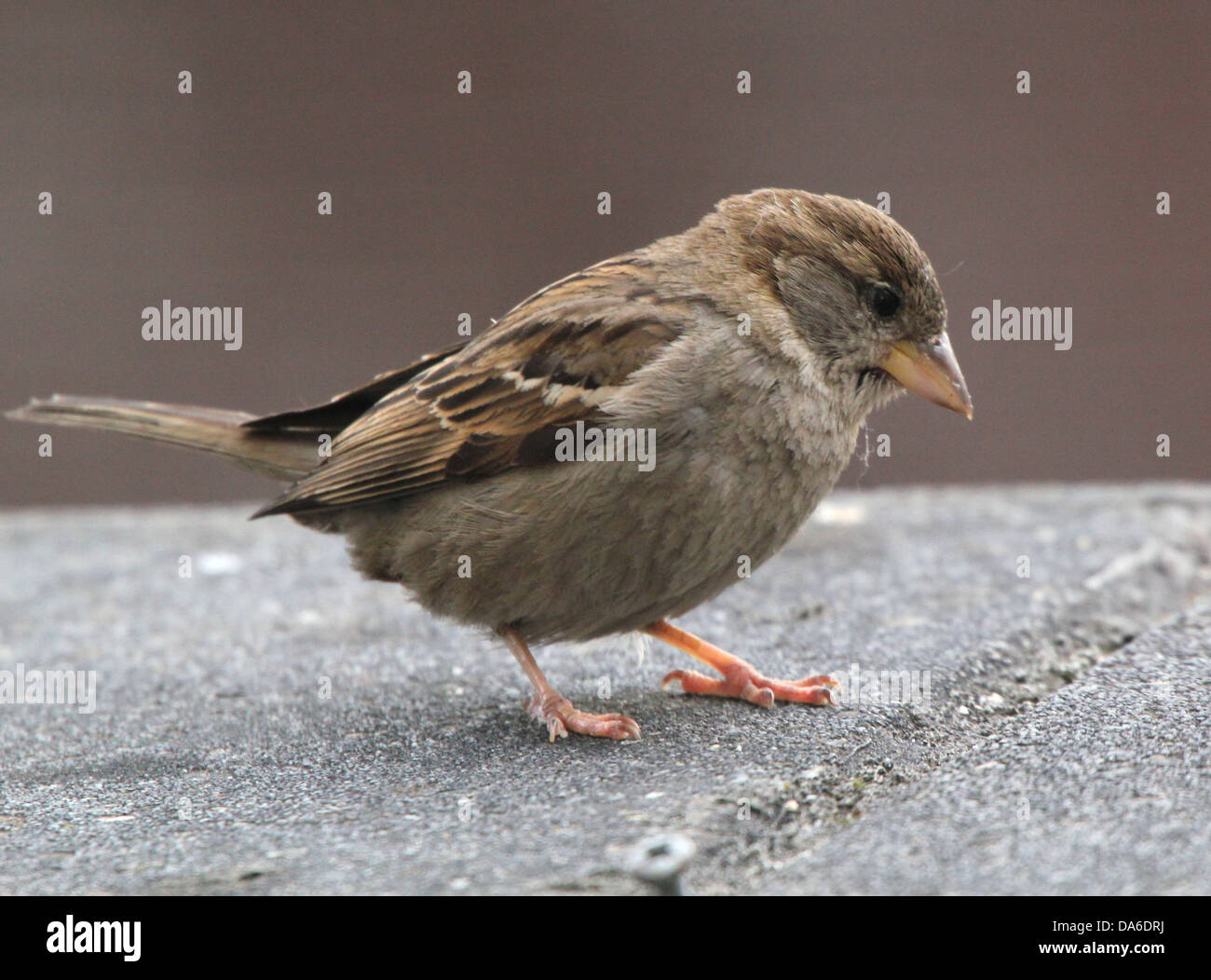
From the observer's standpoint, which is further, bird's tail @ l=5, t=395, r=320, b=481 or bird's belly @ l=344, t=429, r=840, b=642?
bird's tail @ l=5, t=395, r=320, b=481

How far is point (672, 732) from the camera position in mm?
3344

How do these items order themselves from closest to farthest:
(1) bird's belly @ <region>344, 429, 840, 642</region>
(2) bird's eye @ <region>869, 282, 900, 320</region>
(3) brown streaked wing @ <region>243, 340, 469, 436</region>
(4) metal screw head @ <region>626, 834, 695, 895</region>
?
(4) metal screw head @ <region>626, 834, 695, 895</region> → (1) bird's belly @ <region>344, 429, 840, 642</region> → (2) bird's eye @ <region>869, 282, 900, 320</region> → (3) brown streaked wing @ <region>243, 340, 469, 436</region>

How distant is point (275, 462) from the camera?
428 cm

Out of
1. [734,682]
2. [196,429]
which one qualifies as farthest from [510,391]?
[196,429]

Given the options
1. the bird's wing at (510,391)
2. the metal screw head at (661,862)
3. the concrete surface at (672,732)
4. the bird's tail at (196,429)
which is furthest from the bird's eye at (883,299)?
A: the metal screw head at (661,862)

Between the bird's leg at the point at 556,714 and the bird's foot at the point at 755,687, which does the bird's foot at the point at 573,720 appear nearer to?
the bird's leg at the point at 556,714

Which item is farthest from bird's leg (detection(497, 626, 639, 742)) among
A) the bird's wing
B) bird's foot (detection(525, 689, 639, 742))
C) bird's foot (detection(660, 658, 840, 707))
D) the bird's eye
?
the bird's eye

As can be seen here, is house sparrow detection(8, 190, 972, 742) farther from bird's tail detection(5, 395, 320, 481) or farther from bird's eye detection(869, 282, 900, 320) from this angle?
bird's tail detection(5, 395, 320, 481)

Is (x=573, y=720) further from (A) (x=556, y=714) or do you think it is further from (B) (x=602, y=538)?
(B) (x=602, y=538)

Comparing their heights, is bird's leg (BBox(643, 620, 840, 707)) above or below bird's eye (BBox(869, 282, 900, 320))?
below

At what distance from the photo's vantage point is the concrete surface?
2.46 m

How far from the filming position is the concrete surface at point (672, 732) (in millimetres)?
2459

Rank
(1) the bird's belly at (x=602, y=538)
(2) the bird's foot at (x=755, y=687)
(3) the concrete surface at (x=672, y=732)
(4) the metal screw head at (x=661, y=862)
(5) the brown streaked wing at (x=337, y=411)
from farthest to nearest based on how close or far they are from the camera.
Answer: (5) the brown streaked wing at (x=337, y=411), (2) the bird's foot at (x=755, y=687), (1) the bird's belly at (x=602, y=538), (3) the concrete surface at (x=672, y=732), (4) the metal screw head at (x=661, y=862)

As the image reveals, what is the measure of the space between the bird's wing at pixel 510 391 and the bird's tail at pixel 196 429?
25cm
